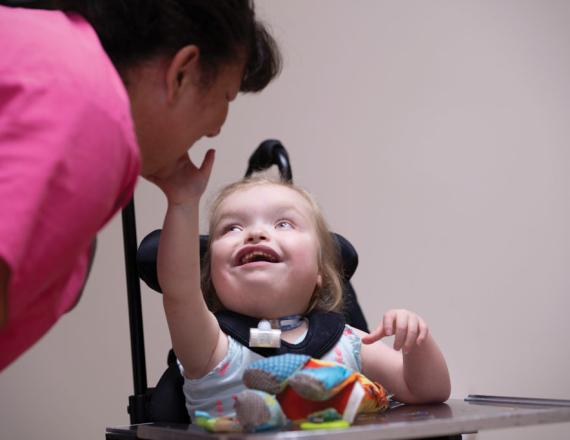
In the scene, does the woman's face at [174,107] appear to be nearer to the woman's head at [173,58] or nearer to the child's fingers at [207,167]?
the woman's head at [173,58]

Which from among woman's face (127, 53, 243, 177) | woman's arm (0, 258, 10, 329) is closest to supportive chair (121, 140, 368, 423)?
woman's face (127, 53, 243, 177)

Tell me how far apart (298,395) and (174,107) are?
0.36 meters

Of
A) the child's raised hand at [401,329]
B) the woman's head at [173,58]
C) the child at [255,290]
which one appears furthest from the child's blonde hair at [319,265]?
the woman's head at [173,58]

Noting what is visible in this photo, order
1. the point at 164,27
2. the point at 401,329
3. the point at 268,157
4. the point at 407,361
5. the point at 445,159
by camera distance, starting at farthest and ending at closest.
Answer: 1. the point at 445,159
2. the point at 268,157
3. the point at 407,361
4. the point at 401,329
5. the point at 164,27

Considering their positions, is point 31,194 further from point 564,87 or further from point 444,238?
point 564,87

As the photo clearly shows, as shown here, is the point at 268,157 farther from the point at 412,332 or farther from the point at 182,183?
the point at 412,332

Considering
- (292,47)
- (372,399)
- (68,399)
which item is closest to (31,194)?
(372,399)

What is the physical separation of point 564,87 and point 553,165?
22 centimetres

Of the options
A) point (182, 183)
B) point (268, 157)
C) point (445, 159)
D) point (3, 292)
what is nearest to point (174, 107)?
point (182, 183)

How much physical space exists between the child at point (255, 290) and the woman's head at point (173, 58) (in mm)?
143

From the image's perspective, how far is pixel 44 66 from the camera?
0.69m

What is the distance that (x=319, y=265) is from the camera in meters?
1.34

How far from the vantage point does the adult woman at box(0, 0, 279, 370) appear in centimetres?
65

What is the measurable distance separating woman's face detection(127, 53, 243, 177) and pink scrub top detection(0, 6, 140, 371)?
0.50 feet
